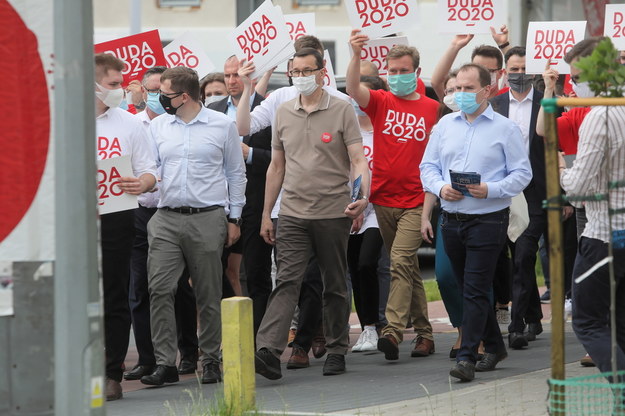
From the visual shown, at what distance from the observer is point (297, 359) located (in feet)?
30.9

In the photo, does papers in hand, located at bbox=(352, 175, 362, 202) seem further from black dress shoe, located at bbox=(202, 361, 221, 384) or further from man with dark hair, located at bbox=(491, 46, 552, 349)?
man with dark hair, located at bbox=(491, 46, 552, 349)

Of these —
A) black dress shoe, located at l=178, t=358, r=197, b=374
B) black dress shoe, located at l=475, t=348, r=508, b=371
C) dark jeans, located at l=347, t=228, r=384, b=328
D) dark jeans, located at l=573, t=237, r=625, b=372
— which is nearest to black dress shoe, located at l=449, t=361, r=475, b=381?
black dress shoe, located at l=475, t=348, r=508, b=371

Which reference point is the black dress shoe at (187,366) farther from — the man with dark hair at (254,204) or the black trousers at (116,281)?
the black trousers at (116,281)

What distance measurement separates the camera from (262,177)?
9883 mm

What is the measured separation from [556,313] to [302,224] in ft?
12.2

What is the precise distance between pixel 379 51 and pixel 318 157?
254 centimetres

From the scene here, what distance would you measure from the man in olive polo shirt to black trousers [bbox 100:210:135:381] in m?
0.95

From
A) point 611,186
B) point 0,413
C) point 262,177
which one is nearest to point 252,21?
point 262,177

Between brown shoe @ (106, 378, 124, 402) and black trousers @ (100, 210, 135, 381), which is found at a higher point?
black trousers @ (100, 210, 135, 381)

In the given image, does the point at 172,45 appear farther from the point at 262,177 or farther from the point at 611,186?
the point at 611,186

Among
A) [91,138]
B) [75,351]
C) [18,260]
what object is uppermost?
[91,138]

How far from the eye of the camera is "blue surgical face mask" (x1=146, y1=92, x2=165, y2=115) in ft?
32.4

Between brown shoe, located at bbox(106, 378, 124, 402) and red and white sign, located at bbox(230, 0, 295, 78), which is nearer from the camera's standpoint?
brown shoe, located at bbox(106, 378, 124, 402)

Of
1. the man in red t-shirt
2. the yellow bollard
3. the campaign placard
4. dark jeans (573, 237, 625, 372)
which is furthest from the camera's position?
the man in red t-shirt
